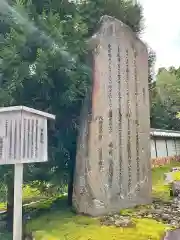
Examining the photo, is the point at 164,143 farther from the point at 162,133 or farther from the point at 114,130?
the point at 114,130

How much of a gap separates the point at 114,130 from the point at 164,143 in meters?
12.4

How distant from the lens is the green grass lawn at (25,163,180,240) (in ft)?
17.3

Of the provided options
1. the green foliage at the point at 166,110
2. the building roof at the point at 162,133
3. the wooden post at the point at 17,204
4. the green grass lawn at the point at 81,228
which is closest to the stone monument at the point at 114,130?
the green grass lawn at the point at 81,228

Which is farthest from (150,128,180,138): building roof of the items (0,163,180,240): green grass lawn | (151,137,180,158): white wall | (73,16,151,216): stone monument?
(0,163,180,240): green grass lawn

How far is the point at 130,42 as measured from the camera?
762 centimetres

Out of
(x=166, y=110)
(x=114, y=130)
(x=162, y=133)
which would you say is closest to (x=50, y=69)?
(x=114, y=130)

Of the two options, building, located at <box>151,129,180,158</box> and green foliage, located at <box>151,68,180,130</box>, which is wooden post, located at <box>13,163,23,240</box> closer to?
building, located at <box>151,129,180,158</box>

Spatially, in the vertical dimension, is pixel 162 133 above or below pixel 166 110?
below

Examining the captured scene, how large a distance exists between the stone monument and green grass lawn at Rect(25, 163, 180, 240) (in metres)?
0.42

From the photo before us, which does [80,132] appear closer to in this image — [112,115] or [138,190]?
[112,115]

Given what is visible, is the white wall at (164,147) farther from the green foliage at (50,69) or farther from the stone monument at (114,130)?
the green foliage at (50,69)

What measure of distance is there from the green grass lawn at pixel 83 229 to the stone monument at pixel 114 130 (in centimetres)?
42

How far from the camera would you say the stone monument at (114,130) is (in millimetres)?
6672

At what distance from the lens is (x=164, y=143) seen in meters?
18.8
